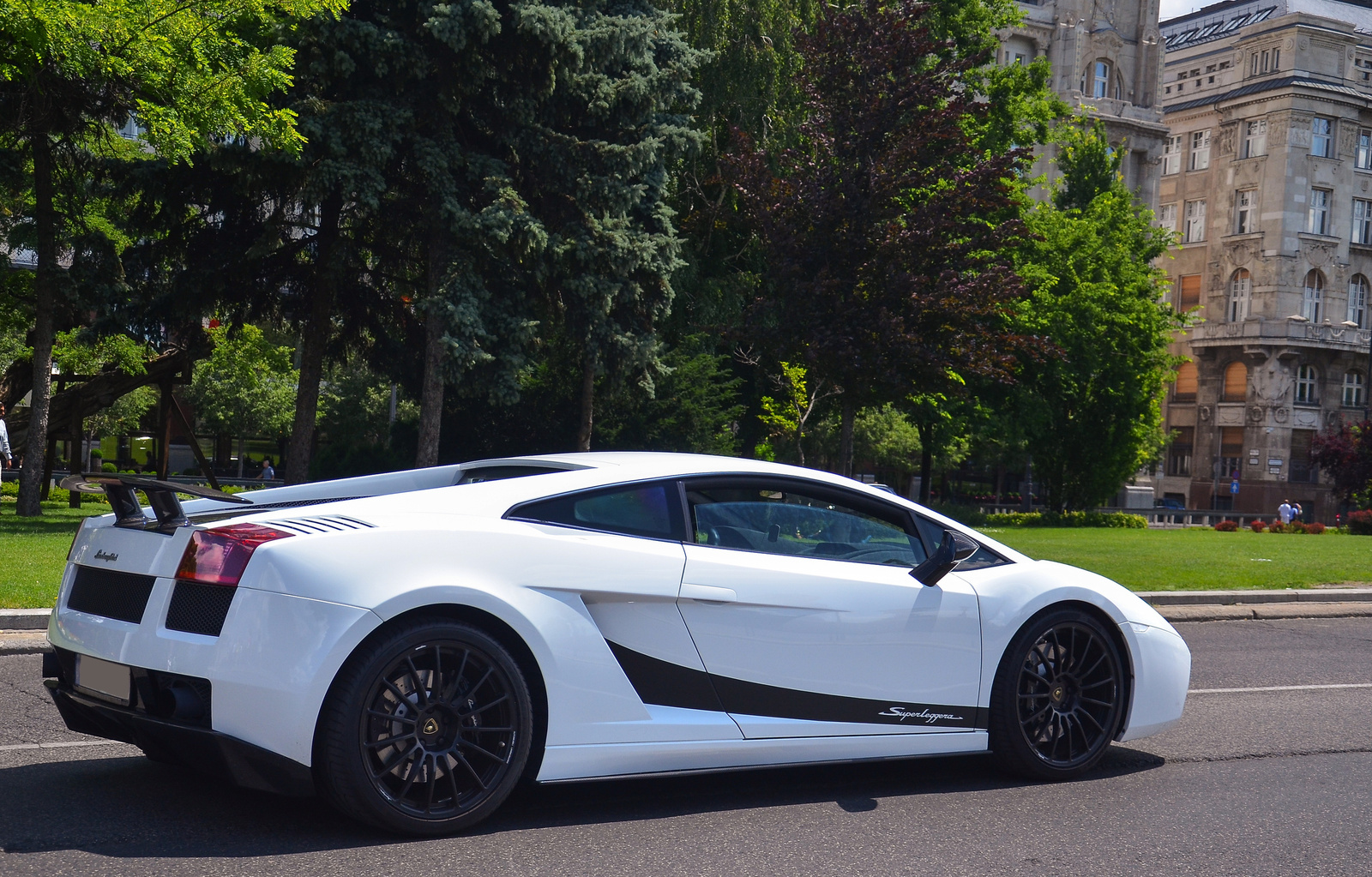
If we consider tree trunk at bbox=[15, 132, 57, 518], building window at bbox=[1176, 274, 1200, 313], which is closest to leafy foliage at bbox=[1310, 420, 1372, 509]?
building window at bbox=[1176, 274, 1200, 313]

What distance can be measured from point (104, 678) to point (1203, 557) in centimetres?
1887

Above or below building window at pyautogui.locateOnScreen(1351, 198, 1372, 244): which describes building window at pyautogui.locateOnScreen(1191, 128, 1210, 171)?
above

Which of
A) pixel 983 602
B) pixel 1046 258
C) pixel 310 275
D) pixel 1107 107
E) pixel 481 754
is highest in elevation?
pixel 1107 107

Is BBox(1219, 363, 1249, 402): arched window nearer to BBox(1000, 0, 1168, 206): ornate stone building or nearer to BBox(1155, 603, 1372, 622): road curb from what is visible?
BBox(1000, 0, 1168, 206): ornate stone building

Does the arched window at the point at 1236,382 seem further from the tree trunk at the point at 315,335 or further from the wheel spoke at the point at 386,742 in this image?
the wheel spoke at the point at 386,742

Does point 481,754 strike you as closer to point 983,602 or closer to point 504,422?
point 983,602

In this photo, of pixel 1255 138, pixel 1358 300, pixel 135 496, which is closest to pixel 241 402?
pixel 135 496

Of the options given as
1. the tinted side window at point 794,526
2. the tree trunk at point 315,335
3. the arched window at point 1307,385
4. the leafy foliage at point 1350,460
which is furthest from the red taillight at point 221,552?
the arched window at point 1307,385

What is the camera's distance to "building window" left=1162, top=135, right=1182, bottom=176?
74.0m

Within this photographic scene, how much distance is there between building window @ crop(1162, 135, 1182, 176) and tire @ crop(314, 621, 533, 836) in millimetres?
76719

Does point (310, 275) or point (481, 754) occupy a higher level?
point (310, 275)

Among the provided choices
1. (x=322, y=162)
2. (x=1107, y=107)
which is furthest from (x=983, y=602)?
(x=1107, y=107)

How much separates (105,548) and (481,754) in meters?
1.62

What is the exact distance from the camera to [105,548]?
4688 millimetres
